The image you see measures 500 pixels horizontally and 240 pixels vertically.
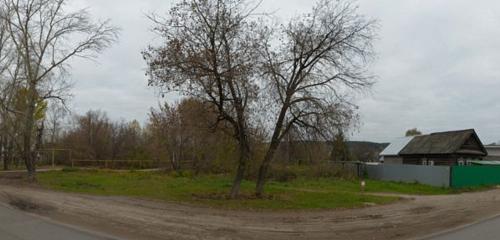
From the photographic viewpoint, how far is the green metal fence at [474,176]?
36013mm

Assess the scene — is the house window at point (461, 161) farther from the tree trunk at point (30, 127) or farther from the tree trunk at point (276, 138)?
the tree trunk at point (30, 127)

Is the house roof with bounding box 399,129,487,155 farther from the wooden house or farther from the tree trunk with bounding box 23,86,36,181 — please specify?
the tree trunk with bounding box 23,86,36,181

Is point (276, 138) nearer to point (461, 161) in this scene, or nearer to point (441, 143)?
point (461, 161)

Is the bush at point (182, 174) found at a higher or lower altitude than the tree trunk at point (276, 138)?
lower

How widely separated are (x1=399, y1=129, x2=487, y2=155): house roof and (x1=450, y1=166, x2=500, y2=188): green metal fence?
759 centimetres

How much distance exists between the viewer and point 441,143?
50.5m

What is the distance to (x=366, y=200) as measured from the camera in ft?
78.6

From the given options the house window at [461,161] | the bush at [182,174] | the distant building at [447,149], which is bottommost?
the bush at [182,174]

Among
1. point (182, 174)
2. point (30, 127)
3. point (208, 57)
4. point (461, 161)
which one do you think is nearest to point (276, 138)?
point (208, 57)

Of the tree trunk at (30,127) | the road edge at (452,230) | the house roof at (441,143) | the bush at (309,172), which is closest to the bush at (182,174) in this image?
the bush at (309,172)

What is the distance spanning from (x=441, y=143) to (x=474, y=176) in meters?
13.4

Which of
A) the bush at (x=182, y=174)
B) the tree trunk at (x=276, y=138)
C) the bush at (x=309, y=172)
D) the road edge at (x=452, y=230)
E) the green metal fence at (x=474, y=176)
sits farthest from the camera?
the bush at (x=182, y=174)

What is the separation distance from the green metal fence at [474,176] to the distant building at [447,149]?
299 inches

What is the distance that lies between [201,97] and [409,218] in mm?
9938
